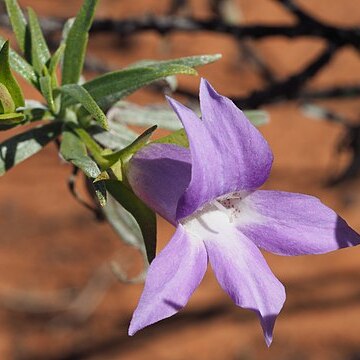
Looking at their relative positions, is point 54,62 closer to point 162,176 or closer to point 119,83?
point 119,83

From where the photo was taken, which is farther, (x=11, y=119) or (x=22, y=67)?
(x=22, y=67)

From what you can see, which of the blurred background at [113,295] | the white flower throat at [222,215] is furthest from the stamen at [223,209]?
the blurred background at [113,295]

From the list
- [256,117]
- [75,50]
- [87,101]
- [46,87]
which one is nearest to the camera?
[87,101]

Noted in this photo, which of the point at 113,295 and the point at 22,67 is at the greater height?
the point at 22,67

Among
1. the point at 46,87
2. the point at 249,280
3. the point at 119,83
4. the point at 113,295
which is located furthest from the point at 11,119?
the point at 113,295

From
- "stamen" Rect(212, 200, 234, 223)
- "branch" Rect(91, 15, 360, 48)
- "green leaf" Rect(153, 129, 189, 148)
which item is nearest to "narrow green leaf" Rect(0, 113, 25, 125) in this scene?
"green leaf" Rect(153, 129, 189, 148)

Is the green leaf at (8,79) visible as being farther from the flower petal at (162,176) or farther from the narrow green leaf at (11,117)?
the flower petal at (162,176)

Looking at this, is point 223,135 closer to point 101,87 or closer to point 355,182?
point 101,87
